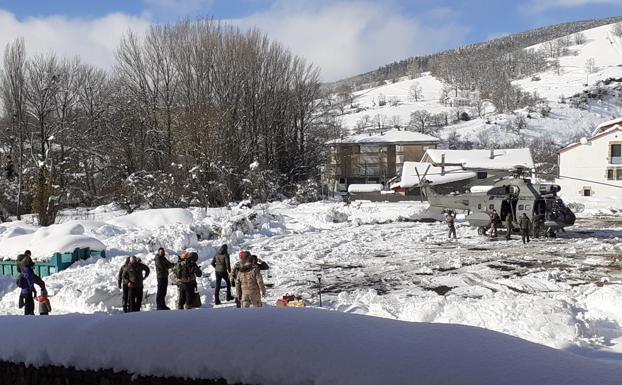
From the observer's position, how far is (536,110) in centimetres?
10725

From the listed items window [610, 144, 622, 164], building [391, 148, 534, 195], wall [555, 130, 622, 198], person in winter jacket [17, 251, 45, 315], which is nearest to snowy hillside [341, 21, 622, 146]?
building [391, 148, 534, 195]

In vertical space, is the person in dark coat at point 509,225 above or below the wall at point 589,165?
below

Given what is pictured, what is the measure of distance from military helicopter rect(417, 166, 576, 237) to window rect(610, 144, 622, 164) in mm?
23399

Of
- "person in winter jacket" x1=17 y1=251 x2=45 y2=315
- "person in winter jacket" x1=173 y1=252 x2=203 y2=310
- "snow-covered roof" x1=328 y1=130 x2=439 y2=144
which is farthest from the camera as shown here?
"snow-covered roof" x1=328 y1=130 x2=439 y2=144

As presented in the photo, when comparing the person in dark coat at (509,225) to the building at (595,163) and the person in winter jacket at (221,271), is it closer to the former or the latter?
the person in winter jacket at (221,271)

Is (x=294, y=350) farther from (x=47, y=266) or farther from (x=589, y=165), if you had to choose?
(x=589, y=165)

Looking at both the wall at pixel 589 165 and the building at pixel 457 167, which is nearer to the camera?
the wall at pixel 589 165

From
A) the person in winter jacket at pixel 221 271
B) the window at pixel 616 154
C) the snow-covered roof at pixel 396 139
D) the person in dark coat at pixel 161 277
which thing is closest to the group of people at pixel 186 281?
the person in dark coat at pixel 161 277

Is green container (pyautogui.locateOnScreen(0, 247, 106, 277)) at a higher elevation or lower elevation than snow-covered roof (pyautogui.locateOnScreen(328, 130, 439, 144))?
lower

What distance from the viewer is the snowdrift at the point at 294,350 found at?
293cm

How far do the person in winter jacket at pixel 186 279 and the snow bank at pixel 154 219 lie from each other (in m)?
11.6

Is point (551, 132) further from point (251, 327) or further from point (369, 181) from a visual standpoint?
point (251, 327)

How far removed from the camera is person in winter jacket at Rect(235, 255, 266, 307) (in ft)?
31.2

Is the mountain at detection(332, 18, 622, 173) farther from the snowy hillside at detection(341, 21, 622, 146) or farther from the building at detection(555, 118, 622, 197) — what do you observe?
the building at detection(555, 118, 622, 197)
